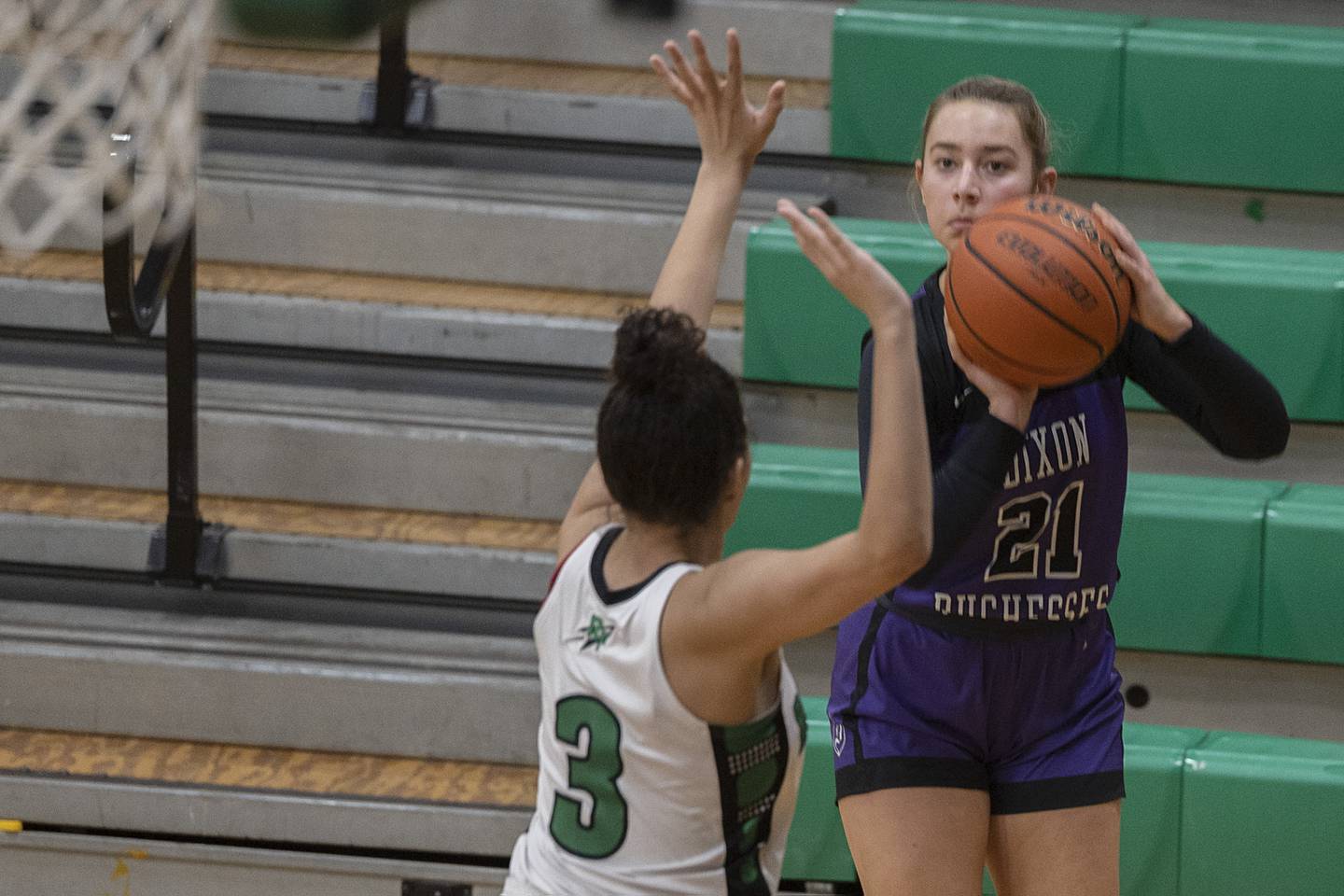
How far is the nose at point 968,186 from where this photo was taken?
2092 mm

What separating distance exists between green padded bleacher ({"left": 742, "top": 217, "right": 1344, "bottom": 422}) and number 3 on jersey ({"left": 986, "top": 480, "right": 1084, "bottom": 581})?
139 centimetres

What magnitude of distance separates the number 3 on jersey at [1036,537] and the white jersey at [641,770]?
459mm

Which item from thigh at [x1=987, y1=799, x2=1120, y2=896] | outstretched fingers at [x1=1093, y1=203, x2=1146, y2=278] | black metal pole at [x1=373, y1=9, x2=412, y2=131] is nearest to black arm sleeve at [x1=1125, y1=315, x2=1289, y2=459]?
outstretched fingers at [x1=1093, y1=203, x2=1146, y2=278]

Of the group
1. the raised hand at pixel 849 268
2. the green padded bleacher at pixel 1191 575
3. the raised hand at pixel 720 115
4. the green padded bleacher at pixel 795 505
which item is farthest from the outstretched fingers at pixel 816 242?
the green padded bleacher at pixel 1191 575

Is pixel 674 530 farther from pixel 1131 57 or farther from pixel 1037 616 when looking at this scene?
pixel 1131 57

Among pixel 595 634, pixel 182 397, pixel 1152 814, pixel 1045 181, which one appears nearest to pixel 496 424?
pixel 182 397

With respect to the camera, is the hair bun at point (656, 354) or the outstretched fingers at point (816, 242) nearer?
the outstretched fingers at point (816, 242)

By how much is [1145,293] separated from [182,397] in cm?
205

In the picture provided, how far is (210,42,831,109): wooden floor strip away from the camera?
4195mm

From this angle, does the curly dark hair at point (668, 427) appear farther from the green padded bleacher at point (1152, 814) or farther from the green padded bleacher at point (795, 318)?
the green padded bleacher at point (795, 318)

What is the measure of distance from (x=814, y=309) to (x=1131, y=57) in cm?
96

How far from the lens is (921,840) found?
2029 millimetres

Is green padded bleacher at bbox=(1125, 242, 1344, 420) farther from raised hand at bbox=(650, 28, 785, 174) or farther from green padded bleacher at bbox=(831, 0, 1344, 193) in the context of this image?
raised hand at bbox=(650, 28, 785, 174)

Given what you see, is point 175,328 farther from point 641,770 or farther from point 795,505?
point 641,770
